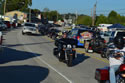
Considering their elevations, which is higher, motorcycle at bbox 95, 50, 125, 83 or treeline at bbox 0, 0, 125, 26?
treeline at bbox 0, 0, 125, 26

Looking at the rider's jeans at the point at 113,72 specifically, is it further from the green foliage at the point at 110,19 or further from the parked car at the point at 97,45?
the green foliage at the point at 110,19

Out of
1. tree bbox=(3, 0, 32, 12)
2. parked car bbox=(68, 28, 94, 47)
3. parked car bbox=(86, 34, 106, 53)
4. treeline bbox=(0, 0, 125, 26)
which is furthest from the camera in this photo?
tree bbox=(3, 0, 32, 12)

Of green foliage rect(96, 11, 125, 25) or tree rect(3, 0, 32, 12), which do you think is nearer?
green foliage rect(96, 11, 125, 25)

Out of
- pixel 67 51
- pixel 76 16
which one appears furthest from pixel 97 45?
pixel 76 16

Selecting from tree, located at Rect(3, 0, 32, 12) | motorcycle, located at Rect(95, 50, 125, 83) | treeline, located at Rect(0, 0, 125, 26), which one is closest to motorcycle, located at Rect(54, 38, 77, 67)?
motorcycle, located at Rect(95, 50, 125, 83)

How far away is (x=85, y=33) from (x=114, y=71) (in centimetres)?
1762

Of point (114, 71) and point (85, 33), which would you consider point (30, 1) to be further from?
point (114, 71)

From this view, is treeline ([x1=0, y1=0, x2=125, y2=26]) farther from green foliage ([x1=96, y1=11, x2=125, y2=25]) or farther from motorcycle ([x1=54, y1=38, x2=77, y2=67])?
motorcycle ([x1=54, y1=38, x2=77, y2=67])

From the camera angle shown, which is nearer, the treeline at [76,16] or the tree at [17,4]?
the treeline at [76,16]

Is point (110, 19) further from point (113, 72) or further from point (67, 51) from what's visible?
point (113, 72)

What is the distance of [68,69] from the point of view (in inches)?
487

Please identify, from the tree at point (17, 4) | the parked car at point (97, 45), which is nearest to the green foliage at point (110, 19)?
the tree at point (17, 4)

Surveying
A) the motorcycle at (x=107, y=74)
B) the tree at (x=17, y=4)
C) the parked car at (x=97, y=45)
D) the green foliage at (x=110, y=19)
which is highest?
the tree at (x=17, y=4)

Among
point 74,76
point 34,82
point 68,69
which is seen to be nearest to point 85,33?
point 68,69
